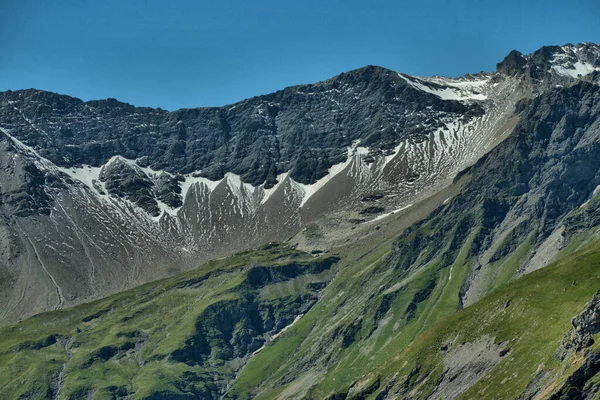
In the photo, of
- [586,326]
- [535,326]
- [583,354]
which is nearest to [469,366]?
[535,326]

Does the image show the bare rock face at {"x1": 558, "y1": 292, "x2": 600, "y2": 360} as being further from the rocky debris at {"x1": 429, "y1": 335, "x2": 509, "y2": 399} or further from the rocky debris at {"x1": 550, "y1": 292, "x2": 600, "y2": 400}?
the rocky debris at {"x1": 429, "y1": 335, "x2": 509, "y2": 399}

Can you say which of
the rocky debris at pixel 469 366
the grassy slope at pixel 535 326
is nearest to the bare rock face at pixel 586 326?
the grassy slope at pixel 535 326

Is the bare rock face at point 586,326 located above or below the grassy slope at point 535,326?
above

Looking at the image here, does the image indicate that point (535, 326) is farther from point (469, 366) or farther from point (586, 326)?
point (586, 326)

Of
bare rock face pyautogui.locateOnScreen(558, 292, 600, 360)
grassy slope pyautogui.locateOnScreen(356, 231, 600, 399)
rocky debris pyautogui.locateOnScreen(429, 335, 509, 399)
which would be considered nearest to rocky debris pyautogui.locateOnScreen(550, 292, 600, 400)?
bare rock face pyautogui.locateOnScreen(558, 292, 600, 360)

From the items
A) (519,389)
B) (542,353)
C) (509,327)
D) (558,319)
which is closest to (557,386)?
(519,389)

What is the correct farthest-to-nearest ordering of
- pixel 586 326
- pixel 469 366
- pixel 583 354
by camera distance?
pixel 469 366 < pixel 586 326 < pixel 583 354

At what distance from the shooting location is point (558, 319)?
566ft

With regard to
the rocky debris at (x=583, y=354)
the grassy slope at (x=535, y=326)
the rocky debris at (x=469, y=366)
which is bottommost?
the rocky debris at (x=469, y=366)

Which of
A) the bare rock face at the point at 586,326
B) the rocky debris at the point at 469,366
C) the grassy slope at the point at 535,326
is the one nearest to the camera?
the bare rock face at the point at 586,326

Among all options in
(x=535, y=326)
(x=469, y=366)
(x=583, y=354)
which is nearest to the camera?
(x=583, y=354)

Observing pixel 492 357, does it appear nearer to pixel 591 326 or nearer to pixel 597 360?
pixel 591 326

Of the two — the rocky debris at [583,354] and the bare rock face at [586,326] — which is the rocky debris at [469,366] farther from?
the bare rock face at [586,326]

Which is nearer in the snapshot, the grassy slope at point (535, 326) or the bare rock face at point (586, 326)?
the bare rock face at point (586, 326)
